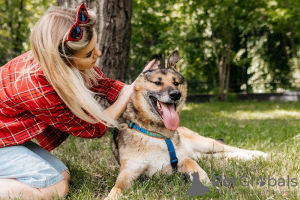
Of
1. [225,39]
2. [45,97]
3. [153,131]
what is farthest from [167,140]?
[225,39]

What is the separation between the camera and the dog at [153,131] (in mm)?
2498

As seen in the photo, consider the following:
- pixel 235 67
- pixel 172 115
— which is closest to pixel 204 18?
pixel 235 67

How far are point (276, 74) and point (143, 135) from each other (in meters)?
11.9

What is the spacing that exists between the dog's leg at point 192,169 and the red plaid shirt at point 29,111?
89cm

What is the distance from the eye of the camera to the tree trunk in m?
3.92

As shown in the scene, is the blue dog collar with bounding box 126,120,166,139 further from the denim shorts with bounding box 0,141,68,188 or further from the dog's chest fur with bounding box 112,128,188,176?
the denim shorts with bounding box 0,141,68,188

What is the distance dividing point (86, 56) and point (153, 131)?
99cm

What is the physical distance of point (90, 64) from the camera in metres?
2.37

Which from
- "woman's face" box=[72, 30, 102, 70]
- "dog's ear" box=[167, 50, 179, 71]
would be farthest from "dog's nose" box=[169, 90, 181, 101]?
"woman's face" box=[72, 30, 102, 70]

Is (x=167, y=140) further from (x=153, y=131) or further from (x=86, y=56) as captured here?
(x=86, y=56)

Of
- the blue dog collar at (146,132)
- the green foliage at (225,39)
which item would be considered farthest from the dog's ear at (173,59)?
the green foliage at (225,39)

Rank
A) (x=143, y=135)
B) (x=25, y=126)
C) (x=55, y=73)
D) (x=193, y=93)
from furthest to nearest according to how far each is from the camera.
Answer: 1. (x=193, y=93)
2. (x=143, y=135)
3. (x=25, y=126)
4. (x=55, y=73)

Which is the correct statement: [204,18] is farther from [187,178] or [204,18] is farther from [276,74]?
[187,178]

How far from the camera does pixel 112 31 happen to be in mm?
4043
